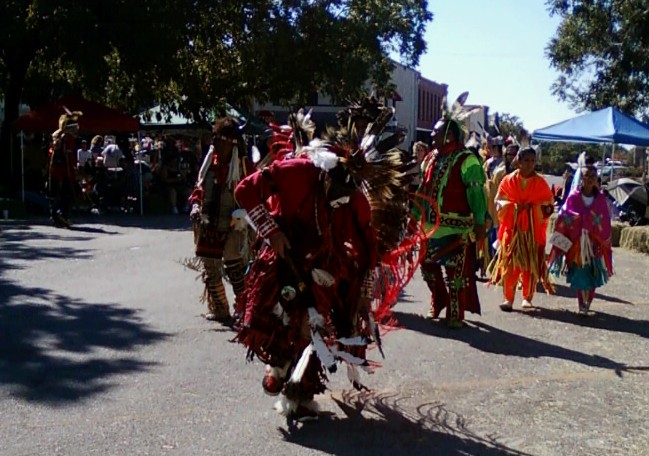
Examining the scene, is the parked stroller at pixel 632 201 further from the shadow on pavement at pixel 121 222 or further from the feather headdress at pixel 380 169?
the feather headdress at pixel 380 169

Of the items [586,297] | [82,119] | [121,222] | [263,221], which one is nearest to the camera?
[263,221]

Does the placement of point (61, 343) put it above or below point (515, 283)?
below

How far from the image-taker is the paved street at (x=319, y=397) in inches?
186

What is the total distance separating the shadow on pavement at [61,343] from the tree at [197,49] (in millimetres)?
11601

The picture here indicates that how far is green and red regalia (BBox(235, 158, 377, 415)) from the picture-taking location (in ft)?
15.5

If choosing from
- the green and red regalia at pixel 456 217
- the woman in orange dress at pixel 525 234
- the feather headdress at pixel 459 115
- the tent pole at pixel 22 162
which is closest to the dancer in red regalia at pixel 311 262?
the green and red regalia at pixel 456 217

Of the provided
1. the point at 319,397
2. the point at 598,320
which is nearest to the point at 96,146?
the point at 598,320

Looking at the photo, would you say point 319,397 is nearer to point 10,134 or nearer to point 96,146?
point 10,134

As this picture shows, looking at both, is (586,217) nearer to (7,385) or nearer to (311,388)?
(311,388)

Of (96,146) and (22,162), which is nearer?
(22,162)

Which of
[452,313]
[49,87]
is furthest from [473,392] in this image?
[49,87]

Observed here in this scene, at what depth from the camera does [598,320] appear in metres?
8.50

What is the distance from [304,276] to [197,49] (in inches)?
865

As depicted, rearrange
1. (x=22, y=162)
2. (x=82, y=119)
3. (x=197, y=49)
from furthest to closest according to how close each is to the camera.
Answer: (x=197, y=49) < (x=82, y=119) < (x=22, y=162)
